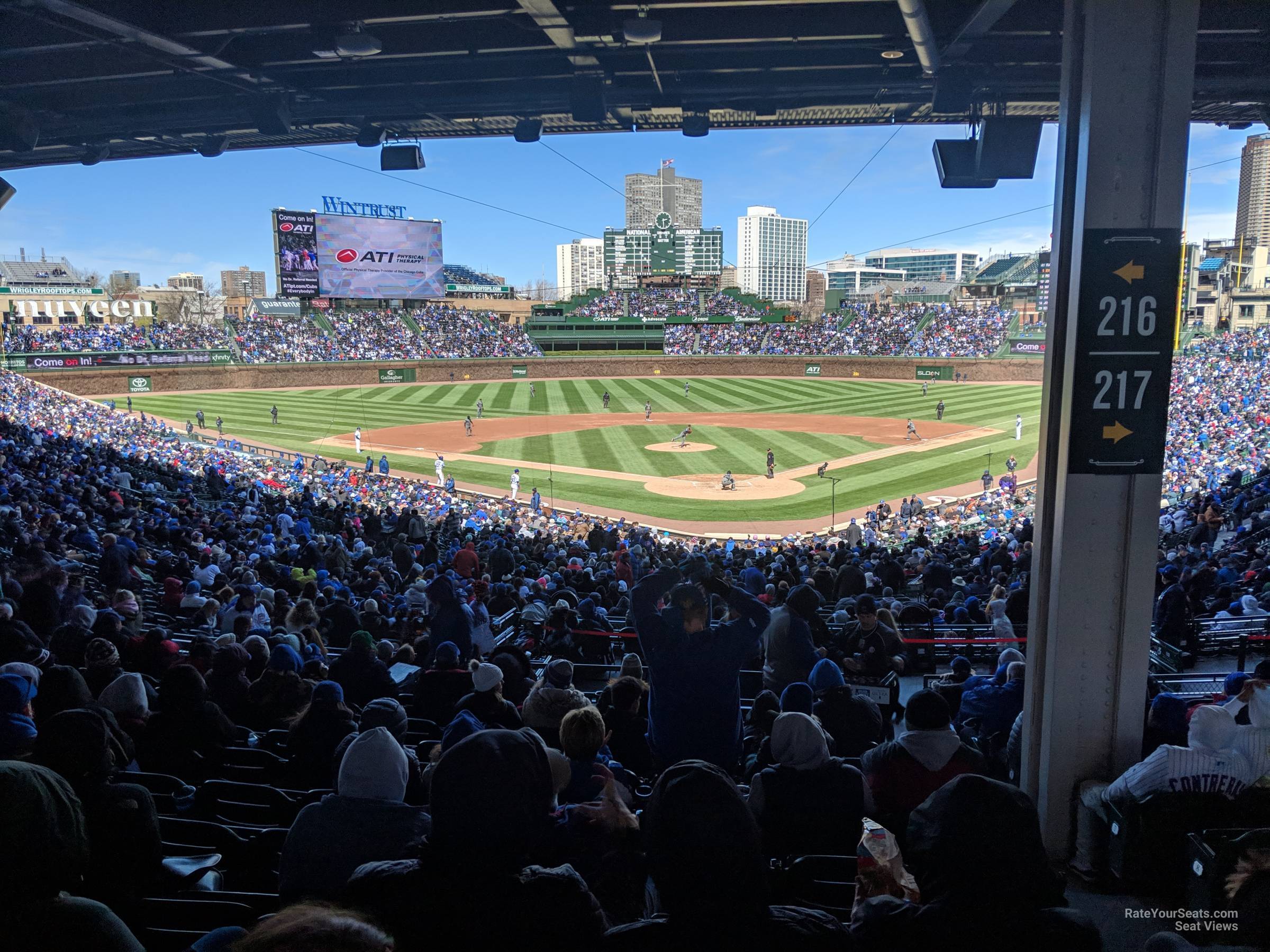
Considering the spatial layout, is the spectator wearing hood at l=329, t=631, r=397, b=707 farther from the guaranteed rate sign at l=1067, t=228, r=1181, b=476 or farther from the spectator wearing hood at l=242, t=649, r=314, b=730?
the guaranteed rate sign at l=1067, t=228, r=1181, b=476

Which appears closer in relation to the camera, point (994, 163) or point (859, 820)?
point (859, 820)

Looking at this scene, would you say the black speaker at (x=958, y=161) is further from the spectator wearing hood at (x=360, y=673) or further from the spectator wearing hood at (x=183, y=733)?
the spectator wearing hood at (x=183, y=733)

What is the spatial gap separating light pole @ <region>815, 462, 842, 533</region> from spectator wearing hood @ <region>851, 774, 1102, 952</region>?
20.3 metres

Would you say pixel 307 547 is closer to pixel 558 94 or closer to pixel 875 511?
pixel 558 94

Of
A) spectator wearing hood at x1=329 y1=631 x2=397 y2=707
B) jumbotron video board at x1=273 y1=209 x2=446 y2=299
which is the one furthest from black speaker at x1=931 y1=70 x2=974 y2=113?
jumbotron video board at x1=273 y1=209 x2=446 y2=299

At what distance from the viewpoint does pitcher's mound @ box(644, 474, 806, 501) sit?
2705 centimetres

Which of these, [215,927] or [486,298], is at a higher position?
[486,298]

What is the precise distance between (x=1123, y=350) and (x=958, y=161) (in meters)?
6.94

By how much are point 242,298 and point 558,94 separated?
153910mm

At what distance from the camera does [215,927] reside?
3068 millimetres

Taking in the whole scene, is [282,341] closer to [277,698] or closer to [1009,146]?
[1009,146]

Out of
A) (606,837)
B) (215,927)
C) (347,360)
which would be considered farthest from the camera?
(347,360)

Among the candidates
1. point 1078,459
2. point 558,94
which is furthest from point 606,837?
point 558,94

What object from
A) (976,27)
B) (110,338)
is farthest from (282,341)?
(976,27)
